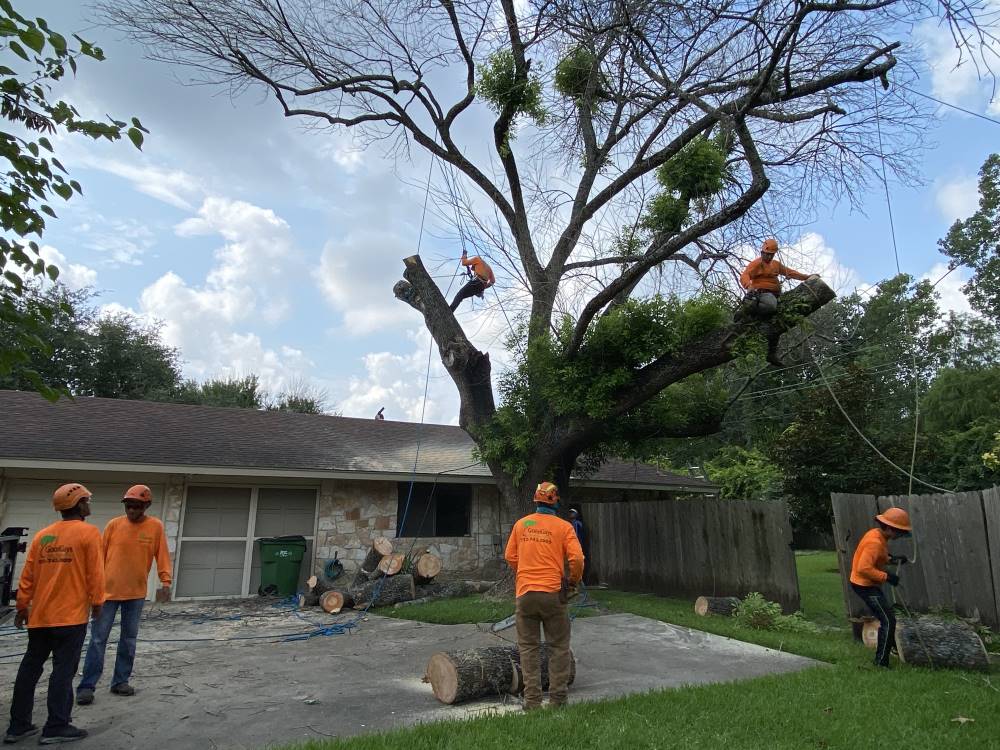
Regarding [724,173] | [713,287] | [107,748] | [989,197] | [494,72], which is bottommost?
[107,748]

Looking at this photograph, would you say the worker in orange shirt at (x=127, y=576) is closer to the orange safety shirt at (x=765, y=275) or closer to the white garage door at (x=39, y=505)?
the white garage door at (x=39, y=505)

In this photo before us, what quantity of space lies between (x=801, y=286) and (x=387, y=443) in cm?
952

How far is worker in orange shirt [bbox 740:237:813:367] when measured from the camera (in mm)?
8789

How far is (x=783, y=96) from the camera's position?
9.12m

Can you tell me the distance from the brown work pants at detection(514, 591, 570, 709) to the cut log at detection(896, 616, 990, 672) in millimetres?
3696

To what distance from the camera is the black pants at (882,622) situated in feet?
21.0

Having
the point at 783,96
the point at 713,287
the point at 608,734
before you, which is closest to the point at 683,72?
the point at 783,96

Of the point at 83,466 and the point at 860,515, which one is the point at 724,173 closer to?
the point at 860,515

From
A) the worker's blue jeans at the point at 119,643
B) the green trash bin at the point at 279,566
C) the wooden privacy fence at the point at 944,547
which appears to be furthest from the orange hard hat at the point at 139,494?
the wooden privacy fence at the point at 944,547

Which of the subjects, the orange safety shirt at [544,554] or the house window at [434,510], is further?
the house window at [434,510]

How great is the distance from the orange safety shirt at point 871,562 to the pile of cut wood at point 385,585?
689 cm

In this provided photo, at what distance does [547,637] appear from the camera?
520cm

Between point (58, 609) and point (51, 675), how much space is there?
1.41 feet

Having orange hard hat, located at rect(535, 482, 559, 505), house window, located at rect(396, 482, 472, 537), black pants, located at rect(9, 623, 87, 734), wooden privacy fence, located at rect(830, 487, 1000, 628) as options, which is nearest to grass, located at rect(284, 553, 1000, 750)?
orange hard hat, located at rect(535, 482, 559, 505)
